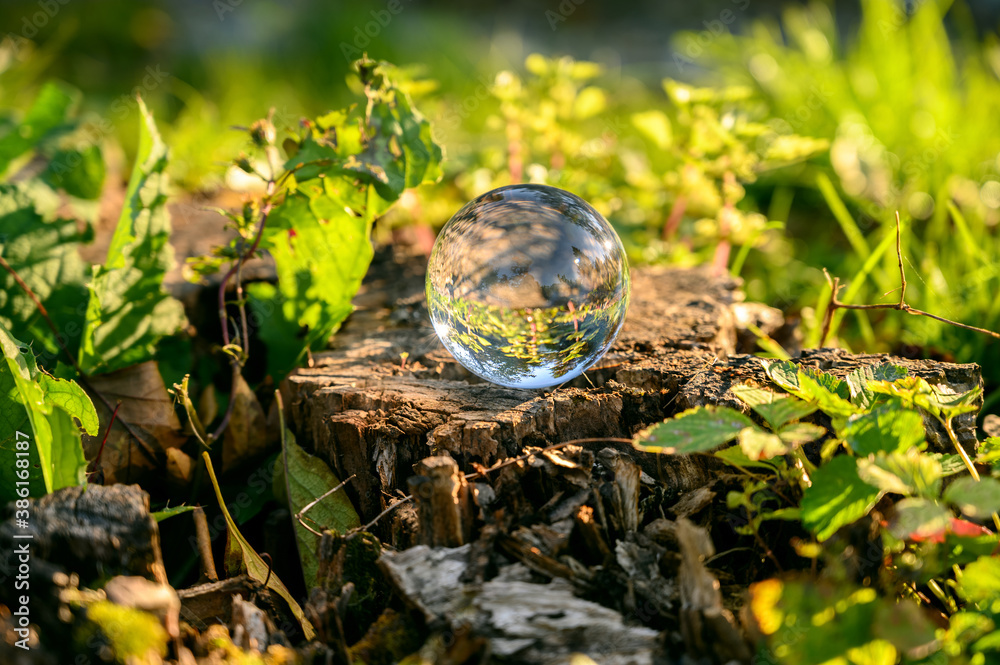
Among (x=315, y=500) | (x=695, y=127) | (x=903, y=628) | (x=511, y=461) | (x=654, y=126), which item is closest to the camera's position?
(x=903, y=628)

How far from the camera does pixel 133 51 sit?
28.0 ft

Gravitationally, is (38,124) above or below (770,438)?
above

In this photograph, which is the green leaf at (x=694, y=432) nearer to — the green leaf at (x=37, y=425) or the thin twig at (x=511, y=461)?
the thin twig at (x=511, y=461)

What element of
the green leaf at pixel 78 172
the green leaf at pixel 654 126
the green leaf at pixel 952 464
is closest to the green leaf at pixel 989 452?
the green leaf at pixel 952 464

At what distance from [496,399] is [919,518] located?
3.14ft

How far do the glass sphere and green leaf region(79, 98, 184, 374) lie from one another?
3.01ft

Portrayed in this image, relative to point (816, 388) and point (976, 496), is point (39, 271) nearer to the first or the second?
point (816, 388)

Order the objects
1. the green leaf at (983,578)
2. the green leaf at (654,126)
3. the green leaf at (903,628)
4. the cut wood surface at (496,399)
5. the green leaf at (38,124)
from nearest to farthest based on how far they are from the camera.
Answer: the green leaf at (903,628)
the green leaf at (983,578)
the cut wood surface at (496,399)
the green leaf at (38,124)
the green leaf at (654,126)

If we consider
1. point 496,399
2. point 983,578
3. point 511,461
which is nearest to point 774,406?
point 983,578

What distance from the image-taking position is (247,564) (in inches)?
61.9

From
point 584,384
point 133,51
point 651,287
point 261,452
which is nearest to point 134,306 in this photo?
point 261,452

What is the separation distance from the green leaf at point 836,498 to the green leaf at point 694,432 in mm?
164

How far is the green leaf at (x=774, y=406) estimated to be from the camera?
130 cm

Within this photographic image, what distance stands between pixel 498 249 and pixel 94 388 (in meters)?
1.25
